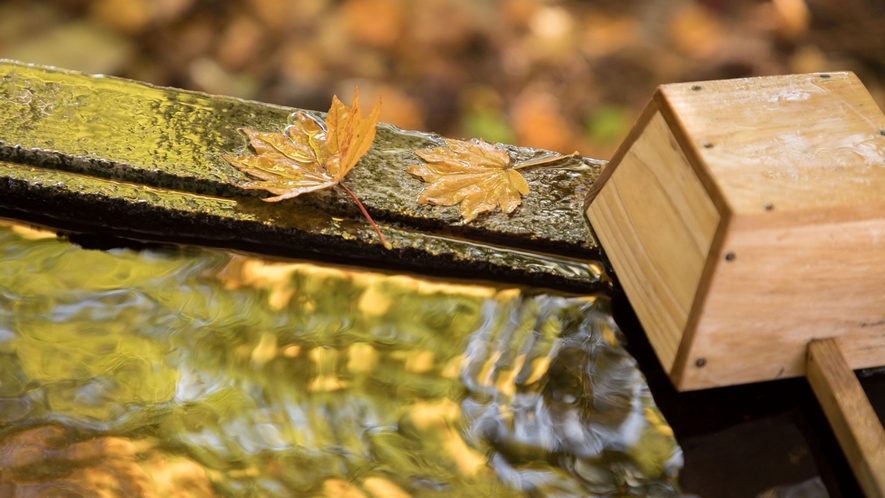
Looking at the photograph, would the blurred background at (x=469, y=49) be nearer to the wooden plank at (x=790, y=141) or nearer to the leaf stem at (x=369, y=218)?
the leaf stem at (x=369, y=218)

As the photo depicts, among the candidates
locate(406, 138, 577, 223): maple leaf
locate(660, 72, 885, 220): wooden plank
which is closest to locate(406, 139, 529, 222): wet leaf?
locate(406, 138, 577, 223): maple leaf

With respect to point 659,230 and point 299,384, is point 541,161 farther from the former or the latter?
point 299,384

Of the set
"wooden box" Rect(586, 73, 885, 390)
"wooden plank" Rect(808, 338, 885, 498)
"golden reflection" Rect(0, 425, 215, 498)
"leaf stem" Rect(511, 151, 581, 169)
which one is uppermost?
"wooden box" Rect(586, 73, 885, 390)

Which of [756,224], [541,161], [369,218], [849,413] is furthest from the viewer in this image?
[541,161]

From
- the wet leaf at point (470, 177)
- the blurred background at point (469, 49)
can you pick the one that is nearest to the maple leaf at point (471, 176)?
the wet leaf at point (470, 177)

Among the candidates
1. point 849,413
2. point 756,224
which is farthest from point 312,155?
point 849,413

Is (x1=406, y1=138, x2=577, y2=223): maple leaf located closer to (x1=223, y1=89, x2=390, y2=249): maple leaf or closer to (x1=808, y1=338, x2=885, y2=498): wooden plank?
(x1=223, y1=89, x2=390, y2=249): maple leaf
